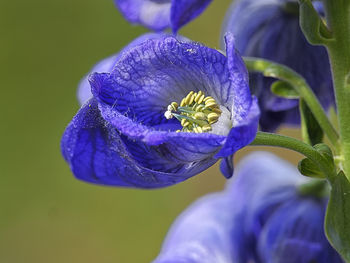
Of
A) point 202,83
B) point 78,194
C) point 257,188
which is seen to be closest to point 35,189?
point 78,194

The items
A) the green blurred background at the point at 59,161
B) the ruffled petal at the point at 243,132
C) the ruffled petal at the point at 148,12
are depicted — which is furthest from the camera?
the green blurred background at the point at 59,161

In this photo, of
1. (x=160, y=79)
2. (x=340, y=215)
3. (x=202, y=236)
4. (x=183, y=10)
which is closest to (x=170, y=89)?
(x=160, y=79)

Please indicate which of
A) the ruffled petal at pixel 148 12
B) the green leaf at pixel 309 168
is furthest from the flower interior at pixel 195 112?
the ruffled petal at pixel 148 12

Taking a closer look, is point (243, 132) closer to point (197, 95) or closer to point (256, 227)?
Answer: point (197, 95)

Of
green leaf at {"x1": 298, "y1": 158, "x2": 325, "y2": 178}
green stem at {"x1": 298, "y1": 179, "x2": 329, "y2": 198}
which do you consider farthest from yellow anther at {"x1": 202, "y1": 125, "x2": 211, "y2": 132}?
green stem at {"x1": 298, "y1": 179, "x2": 329, "y2": 198}

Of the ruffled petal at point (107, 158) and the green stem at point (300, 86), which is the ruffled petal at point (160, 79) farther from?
the green stem at point (300, 86)

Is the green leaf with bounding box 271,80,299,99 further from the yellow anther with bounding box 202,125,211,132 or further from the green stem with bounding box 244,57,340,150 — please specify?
the yellow anther with bounding box 202,125,211,132
